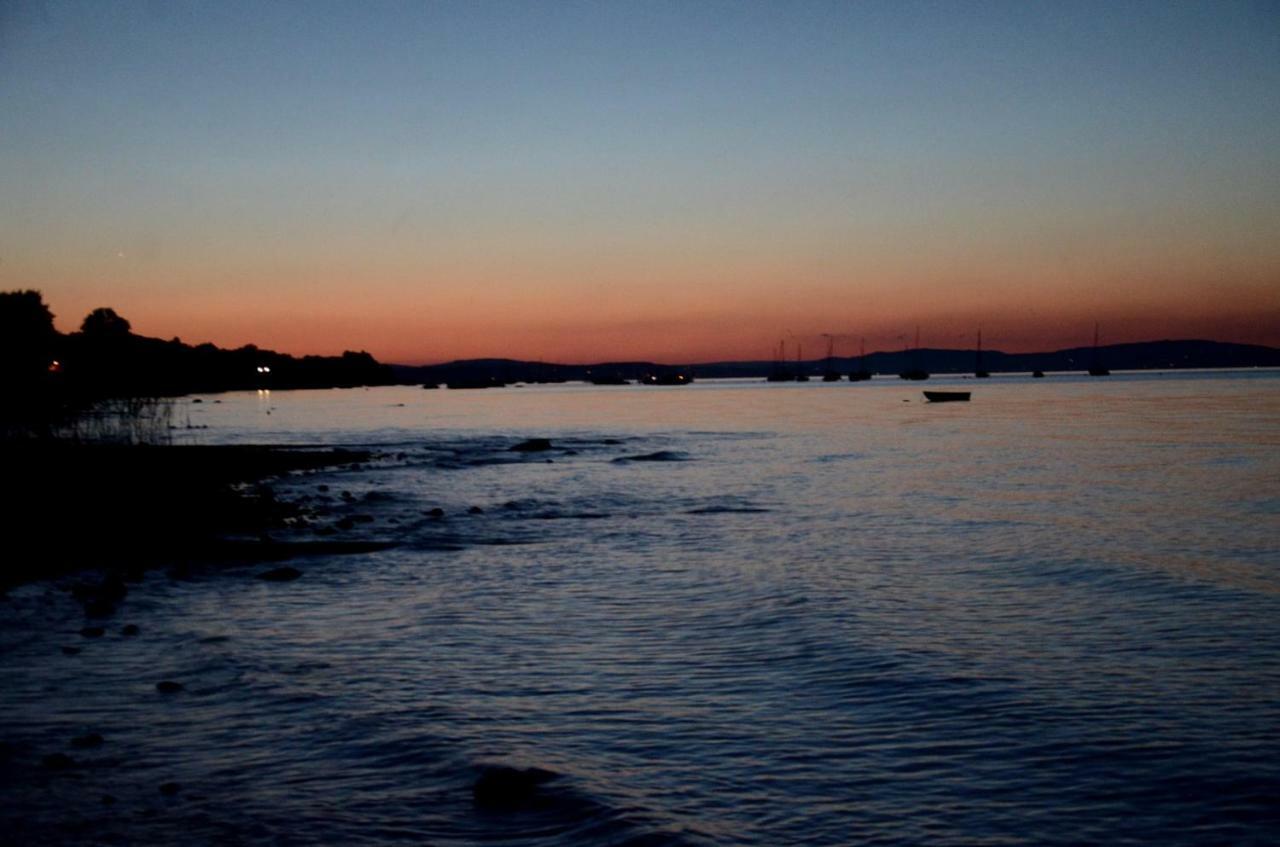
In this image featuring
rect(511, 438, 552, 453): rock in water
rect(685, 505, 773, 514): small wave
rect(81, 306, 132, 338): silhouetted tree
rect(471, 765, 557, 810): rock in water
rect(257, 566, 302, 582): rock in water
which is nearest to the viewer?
rect(471, 765, 557, 810): rock in water

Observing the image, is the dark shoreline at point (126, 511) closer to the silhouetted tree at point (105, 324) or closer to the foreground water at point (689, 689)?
the foreground water at point (689, 689)

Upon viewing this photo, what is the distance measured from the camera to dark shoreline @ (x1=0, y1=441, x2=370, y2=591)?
2462 cm

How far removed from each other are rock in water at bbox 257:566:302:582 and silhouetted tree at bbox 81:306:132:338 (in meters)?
150

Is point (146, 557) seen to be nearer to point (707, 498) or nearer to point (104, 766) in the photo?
point (104, 766)

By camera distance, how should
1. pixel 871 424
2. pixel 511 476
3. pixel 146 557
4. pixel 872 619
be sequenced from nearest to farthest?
pixel 872 619 → pixel 146 557 → pixel 511 476 → pixel 871 424

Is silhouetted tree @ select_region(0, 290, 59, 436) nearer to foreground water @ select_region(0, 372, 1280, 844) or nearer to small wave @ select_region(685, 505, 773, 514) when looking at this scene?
foreground water @ select_region(0, 372, 1280, 844)

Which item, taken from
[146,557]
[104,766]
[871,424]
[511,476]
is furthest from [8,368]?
[871,424]

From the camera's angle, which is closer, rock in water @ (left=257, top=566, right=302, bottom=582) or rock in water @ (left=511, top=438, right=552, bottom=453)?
rock in water @ (left=257, top=566, right=302, bottom=582)

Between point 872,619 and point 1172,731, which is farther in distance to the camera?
point 872,619

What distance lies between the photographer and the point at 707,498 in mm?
40219

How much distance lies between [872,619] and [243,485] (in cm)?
3205

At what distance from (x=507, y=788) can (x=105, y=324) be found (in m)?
179

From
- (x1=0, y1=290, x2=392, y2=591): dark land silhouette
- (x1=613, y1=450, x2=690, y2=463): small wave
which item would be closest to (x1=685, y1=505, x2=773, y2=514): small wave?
(x1=0, y1=290, x2=392, y2=591): dark land silhouette

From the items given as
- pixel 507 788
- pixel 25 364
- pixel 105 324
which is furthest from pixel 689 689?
pixel 105 324
